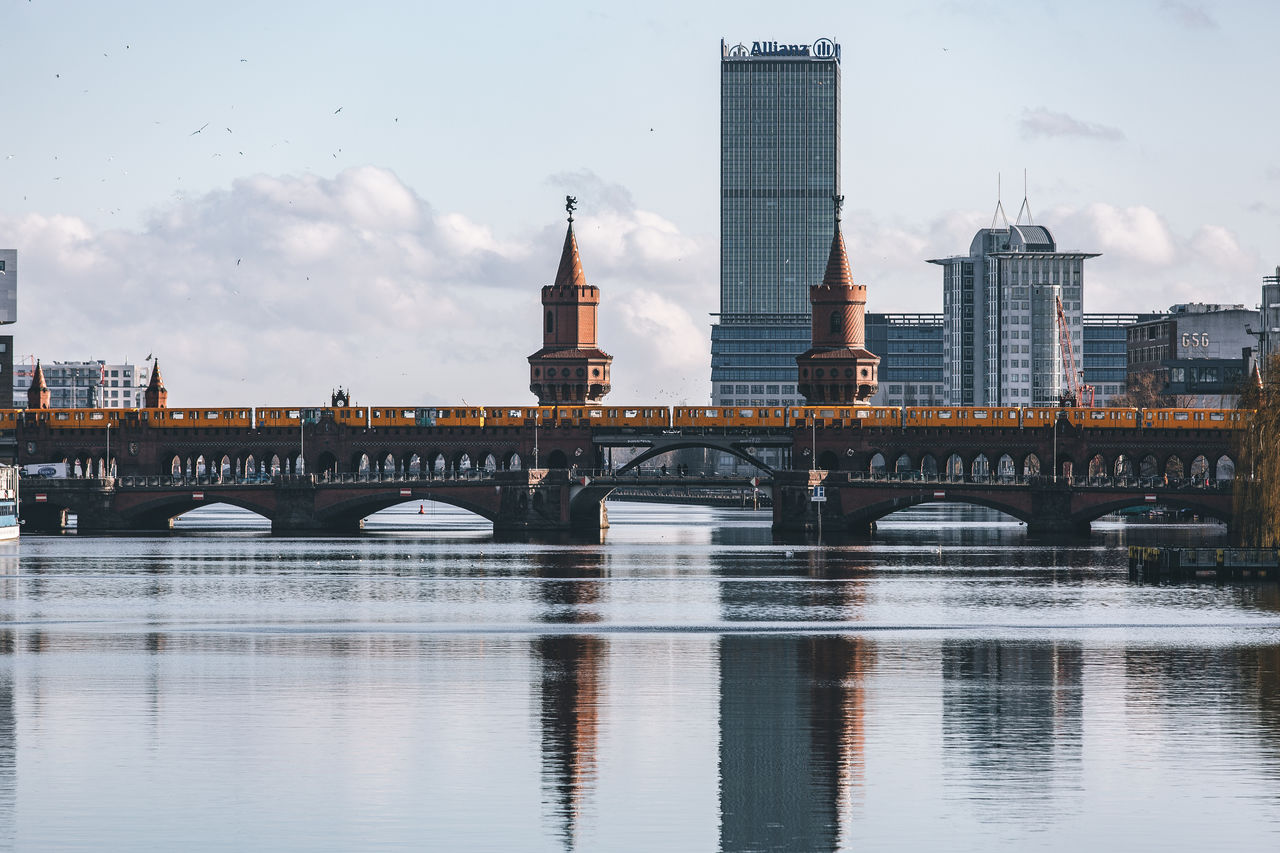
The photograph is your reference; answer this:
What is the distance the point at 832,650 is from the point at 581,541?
9819 centimetres

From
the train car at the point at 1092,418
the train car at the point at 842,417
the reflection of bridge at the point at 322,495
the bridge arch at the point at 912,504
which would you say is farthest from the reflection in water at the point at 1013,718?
the train car at the point at 842,417

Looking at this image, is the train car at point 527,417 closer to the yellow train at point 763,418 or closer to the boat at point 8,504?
the yellow train at point 763,418

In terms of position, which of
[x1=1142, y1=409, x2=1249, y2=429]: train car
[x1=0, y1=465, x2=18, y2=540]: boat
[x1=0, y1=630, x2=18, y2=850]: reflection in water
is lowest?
[x1=0, y1=630, x2=18, y2=850]: reflection in water

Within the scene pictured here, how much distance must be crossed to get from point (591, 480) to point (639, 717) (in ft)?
436

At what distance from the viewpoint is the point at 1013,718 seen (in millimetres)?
57125

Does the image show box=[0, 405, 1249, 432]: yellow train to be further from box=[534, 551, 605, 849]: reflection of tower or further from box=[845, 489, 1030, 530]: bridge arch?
box=[534, 551, 605, 849]: reflection of tower

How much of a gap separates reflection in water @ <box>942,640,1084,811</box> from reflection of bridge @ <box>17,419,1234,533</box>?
3992 inches

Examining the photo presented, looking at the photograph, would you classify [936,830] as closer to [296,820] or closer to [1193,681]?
[296,820]

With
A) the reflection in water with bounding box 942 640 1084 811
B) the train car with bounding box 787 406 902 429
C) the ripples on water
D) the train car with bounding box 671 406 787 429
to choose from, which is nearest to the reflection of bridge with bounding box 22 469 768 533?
the train car with bounding box 671 406 787 429

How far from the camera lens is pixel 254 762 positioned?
161 ft

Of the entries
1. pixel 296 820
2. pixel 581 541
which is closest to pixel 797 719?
pixel 296 820

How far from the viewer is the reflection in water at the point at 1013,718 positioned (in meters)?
46.9

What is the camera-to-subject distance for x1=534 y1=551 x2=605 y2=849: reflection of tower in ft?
149

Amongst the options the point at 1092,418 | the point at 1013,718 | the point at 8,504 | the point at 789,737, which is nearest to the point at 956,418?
the point at 1092,418
